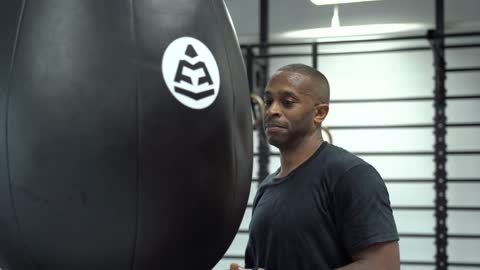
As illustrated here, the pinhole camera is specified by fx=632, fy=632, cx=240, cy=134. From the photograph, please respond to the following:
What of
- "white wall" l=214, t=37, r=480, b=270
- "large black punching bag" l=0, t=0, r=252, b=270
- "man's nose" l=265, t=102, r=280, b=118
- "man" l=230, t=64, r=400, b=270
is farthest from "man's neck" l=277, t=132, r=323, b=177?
"white wall" l=214, t=37, r=480, b=270

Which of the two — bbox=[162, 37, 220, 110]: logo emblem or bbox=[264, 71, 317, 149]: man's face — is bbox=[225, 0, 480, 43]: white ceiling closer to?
bbox=[264, 71, 317, 149]: man's face

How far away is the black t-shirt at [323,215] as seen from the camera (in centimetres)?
149

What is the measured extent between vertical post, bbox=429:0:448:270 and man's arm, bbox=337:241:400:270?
3.73 m

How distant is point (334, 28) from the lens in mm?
4039

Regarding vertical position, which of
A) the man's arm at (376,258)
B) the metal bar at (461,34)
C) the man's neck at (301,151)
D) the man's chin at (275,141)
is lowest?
the man's arm at (376,258)

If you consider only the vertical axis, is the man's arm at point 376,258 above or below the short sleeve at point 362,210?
below

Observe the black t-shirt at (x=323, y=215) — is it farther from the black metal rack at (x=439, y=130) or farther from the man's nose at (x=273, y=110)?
the black metal rack at (x=439, y=130)

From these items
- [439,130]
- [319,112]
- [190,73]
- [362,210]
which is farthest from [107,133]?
[439,130]

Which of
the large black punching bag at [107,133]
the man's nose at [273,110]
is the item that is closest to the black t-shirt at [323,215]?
the man's nose at [273,110]

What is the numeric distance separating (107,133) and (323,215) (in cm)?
78

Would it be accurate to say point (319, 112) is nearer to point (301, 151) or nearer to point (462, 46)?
point (301, 151)

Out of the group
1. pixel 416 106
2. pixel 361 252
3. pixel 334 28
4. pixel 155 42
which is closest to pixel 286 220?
pixel 361 252

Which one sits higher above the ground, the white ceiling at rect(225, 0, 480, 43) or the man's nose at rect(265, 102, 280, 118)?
the white ceiling at rect(225, 0, 480, 43)

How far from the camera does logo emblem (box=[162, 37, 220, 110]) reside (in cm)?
97
